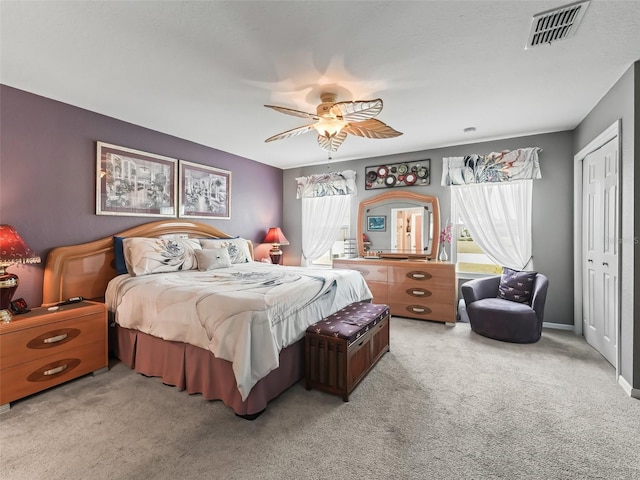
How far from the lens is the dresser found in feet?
13.1

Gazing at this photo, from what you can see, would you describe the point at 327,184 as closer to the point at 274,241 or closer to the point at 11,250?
the point at 274,241

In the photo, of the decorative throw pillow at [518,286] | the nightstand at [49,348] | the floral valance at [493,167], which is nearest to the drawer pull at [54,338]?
the nightstand at [49,348]

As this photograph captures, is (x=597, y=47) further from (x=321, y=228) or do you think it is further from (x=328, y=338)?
(x=321, y=228)

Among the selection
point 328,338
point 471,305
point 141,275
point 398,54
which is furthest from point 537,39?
point 141,275

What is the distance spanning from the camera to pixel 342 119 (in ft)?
8.45

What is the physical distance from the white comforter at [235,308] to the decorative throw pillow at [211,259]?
1.17 feet

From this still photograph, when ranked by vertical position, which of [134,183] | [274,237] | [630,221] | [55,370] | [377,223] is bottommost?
[55,370]

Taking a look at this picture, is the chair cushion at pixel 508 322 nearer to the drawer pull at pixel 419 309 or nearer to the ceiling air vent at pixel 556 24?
the drawer pull at pixel 419 309

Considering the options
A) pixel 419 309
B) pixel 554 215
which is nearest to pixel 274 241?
pixel 419 309

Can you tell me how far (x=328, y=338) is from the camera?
7.45ft

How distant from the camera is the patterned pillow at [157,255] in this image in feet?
10.0

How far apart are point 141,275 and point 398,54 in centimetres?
297

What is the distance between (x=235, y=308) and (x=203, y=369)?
0.60m

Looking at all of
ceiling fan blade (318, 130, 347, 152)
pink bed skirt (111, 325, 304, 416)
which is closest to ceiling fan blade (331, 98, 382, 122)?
ceiling fan blade (318, 130, 347, 152)
